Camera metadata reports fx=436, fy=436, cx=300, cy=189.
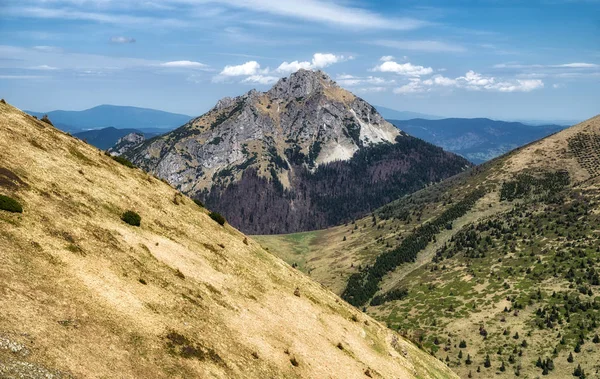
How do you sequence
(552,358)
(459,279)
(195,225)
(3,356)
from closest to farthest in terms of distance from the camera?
(3,356) → (195,225) → (552,358) → (459,279)

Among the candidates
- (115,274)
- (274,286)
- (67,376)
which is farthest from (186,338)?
(274,286)

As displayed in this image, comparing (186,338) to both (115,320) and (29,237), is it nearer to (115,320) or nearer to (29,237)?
(115,320)

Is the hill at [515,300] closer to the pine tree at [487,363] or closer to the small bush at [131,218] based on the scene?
the pine tree at [487,363]

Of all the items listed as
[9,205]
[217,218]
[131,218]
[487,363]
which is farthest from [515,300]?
[9,205]

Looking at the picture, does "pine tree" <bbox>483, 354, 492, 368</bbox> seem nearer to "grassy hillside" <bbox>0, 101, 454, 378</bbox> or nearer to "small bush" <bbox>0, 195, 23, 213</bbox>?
"grassy hillside" <bbox>0, 101, 454, 378</bbox>

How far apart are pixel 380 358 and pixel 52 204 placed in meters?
46.6

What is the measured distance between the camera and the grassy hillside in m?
31.2

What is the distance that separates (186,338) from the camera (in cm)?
3803

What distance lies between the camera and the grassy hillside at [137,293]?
31156mm

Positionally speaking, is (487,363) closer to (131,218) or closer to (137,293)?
(131,218)

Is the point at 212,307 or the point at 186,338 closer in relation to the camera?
the point at 186,338

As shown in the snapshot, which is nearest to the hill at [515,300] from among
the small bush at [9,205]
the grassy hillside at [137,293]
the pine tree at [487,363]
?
the pine tree at [487,363]

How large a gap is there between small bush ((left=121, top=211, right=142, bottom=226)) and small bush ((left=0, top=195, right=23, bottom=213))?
1364 cm

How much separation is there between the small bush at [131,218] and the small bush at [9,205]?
44.7ft
